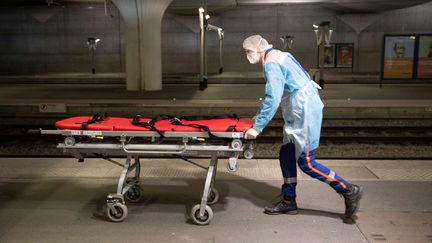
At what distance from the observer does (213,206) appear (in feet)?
16.1

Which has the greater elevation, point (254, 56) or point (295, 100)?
point (254, 56)

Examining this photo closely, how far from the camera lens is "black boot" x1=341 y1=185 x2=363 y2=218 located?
4.39 m

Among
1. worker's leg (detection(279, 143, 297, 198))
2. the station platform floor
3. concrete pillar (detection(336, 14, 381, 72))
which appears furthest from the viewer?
concrete pillar (detection(336, 14, 381, 72))

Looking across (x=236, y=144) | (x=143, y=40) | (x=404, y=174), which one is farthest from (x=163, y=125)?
(x=143, y=40)

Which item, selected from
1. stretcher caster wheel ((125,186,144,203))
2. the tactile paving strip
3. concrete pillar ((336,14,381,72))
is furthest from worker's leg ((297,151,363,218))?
concrete pillar ((336,14,381,72))

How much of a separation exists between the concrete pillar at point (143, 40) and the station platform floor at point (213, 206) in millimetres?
10639

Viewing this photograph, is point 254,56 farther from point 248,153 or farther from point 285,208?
point 285,208

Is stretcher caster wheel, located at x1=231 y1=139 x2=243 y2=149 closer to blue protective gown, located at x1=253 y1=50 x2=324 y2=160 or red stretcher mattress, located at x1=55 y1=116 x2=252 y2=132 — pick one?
red stretcher mattress, located at x1=55 y1=116 x2=252 y2=132

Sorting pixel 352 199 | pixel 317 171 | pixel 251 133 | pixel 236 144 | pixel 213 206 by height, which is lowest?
pixel 213 206

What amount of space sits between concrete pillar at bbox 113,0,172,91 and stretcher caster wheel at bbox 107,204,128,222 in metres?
12.9

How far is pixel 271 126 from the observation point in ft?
33.5

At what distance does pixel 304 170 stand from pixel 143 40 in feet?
43.9

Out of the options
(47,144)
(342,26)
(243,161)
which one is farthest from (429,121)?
(342,26)

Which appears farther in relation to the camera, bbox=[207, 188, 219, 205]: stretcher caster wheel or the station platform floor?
bbox=[207, 188, 219, 205]: stretcher caster wheel
